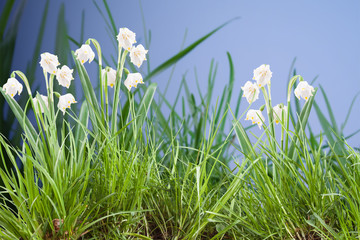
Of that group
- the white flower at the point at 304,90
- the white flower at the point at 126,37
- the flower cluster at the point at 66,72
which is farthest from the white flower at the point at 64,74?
the white flower at the point at 304,90

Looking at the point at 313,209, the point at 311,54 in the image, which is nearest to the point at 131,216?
the point at 313,209

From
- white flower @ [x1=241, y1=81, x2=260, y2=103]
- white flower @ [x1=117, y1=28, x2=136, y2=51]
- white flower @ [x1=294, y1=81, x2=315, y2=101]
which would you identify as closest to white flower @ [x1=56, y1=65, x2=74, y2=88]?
white flower @ [x1=117, y1=28, x2=136, y2=51]

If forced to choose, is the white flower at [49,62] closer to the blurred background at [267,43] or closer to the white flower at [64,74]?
A: the white flower at [64,74]

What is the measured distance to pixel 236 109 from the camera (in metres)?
1.63

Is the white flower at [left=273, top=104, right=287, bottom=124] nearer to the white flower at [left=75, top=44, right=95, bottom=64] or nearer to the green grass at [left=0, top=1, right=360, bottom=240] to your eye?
the green grass at [left=0, top=1, right=360, bottom=240]

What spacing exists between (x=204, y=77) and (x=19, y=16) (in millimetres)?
864

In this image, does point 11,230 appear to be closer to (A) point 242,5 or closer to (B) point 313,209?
(B) point 313,209

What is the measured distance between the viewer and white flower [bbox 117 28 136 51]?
1.12 m

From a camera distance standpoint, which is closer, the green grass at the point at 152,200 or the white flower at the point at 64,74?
the green grass at the point at 152,200

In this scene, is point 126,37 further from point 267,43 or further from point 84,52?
point 267,43

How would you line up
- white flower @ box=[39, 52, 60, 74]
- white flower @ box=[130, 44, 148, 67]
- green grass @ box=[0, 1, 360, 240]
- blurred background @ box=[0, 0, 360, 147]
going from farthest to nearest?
blurred background @ box=[0, 0, 360, 147] < white flower @ box=[130, 44, 148, 67] < white flower @ box=[39, 52, 60, 74] < green grass @ box=[0, 1, 360, 240]

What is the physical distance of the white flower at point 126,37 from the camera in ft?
3.67

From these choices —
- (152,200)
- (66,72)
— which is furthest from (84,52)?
(152,200)

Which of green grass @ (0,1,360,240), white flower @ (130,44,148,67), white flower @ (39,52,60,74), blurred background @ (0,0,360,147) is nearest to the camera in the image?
green grass @ (0,1,360,240)
